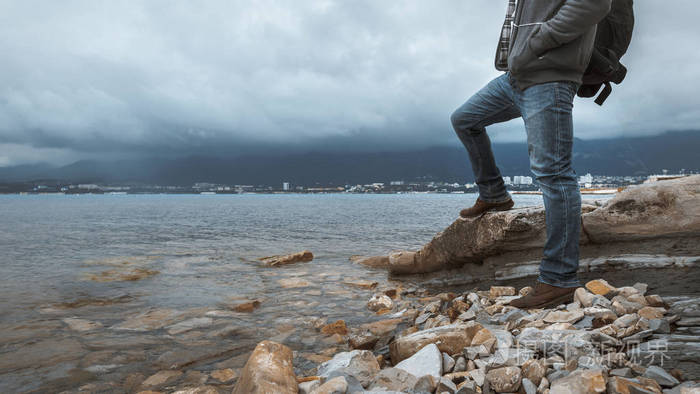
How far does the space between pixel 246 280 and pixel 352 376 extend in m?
6.39

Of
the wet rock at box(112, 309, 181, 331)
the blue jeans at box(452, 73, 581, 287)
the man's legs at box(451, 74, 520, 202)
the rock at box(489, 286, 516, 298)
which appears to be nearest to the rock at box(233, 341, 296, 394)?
the blue jeans at box(452, 73, 581, 287)

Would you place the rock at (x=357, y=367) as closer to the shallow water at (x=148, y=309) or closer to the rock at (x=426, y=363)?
the rock at (x=426, y=363)

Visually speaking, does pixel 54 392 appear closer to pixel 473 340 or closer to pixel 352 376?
pixel 352 376

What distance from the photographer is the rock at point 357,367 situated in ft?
8.69

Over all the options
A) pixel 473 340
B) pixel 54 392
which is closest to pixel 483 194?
pixel 473 340

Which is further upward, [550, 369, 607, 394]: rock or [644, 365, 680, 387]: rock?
[644, 365, 680, 387]: rock

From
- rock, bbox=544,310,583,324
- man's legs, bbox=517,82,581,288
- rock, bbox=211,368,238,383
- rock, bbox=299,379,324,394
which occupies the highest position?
man's legs, bbox=517,82,581,288

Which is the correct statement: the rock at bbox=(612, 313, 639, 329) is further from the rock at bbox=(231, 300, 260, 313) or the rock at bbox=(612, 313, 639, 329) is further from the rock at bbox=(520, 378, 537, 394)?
the rock at bbox=(231, 300, 260, 313)

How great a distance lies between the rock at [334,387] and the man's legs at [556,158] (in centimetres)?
213

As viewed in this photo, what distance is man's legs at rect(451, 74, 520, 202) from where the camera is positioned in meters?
3.79

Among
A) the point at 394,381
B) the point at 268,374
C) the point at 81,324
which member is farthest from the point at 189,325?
the point at 394,381

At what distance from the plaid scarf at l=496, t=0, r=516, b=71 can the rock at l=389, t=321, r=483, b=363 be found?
252 cm

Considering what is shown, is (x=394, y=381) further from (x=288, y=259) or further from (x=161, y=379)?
(x=288, y=259)

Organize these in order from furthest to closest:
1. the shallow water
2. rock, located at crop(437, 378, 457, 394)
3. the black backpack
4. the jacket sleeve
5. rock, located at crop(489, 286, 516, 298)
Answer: rock, located at crop(489, 286, 516, 298)
the shallow water
the black backpack
the jacket sleeve
rock, located at crop(437, 378, 457, 394)
